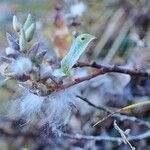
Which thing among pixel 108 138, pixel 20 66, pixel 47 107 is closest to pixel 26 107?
pixel 47 107

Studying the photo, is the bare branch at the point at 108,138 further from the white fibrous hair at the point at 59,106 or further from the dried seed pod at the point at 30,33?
the dried seed pod at the point at 30,33

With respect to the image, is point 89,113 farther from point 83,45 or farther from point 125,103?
point 83,45

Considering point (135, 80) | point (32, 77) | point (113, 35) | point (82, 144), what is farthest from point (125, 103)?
point (32, 77)

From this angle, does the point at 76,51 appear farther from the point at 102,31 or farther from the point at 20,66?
the point at 102,31

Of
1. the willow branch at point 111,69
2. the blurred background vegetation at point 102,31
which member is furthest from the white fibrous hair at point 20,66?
the blurred background vegetation at point 102,31

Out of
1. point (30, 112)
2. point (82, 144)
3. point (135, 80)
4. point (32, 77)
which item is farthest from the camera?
point (135, 80)

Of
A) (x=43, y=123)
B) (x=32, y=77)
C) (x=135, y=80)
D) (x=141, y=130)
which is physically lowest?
(x=141, y=130)
